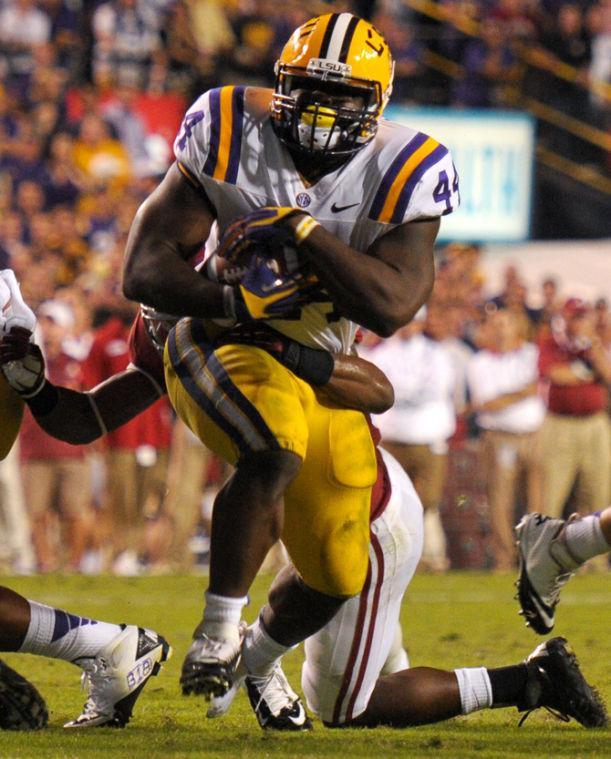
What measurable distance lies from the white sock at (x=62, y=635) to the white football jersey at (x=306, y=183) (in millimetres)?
998

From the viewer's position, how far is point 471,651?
6324 mm

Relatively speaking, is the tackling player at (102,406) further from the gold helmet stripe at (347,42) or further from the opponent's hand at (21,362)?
the gold helmet stripe at (347,42)

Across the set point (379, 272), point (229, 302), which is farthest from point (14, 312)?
point (379, 272)

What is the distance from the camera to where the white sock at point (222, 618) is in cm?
356

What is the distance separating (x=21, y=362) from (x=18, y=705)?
36.1 inches

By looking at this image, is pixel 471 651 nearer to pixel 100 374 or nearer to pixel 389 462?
pixel 389 462

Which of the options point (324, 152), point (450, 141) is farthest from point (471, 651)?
point (450, 141)

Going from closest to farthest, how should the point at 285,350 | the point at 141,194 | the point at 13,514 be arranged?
the point at 285,350 → the point at 13,514 → the point at 141,194

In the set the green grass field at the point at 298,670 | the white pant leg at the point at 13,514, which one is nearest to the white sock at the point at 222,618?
the green grass field at the point at 298,670

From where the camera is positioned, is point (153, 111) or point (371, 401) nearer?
point (371, 401)

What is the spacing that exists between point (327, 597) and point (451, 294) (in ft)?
20.9

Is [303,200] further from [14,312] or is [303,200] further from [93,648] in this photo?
[93,648]

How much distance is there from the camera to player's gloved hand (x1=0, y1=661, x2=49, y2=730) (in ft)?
13.7

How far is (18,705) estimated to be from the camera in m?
4.20
